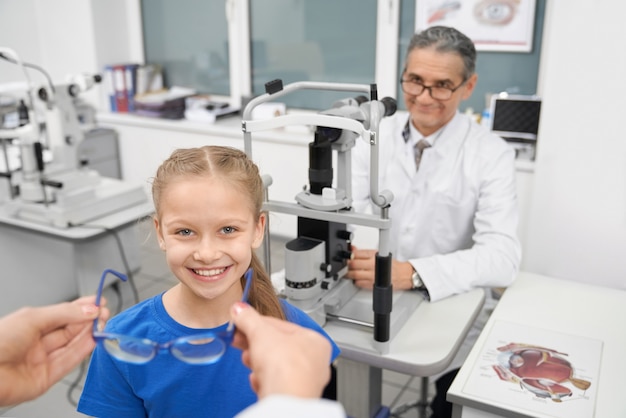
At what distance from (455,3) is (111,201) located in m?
1.98

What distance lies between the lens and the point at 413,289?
1.70 m

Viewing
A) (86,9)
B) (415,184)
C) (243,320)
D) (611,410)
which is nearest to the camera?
(243,320)

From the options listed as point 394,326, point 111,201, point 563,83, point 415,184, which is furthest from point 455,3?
point 394,326

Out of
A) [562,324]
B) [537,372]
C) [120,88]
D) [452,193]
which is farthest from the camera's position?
[120,88]

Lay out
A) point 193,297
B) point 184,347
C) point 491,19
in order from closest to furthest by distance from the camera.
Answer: point 184,347
point 193,297
point 491,19

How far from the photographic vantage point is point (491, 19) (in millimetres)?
3189

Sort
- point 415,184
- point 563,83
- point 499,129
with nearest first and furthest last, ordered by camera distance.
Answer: point 415,184, point 563,83, point 499,129

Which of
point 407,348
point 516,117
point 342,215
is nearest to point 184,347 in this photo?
point 342,215

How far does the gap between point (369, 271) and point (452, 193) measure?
0.50 meters

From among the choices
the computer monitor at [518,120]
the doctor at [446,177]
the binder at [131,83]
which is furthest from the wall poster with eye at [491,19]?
the binder at [131,83]

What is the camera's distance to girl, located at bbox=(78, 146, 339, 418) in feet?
3.43

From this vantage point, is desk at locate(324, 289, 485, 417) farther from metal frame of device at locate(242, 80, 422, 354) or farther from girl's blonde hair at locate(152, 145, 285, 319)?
girl's blonde hair at locate(152, 145, 285, 319)

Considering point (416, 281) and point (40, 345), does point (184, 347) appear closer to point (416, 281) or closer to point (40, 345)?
point (40, 345)

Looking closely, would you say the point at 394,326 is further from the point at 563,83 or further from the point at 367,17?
the point at 367,17
